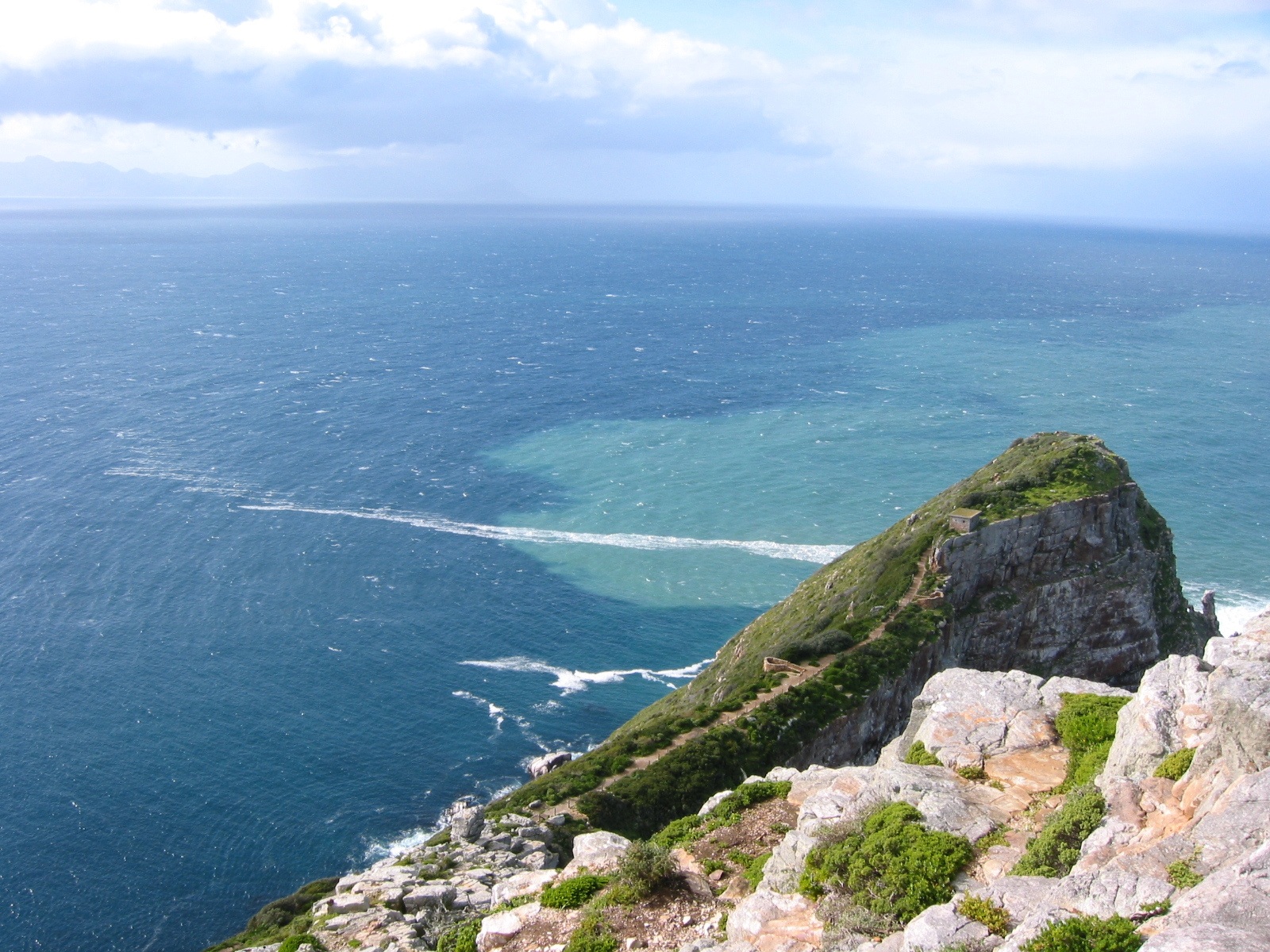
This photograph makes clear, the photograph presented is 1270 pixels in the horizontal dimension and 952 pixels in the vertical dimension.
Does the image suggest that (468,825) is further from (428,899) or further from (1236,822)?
(1236,822)

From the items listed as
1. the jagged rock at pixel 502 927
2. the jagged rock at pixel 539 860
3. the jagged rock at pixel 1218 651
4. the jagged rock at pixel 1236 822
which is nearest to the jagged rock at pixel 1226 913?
the jagged rock at pixel 1236 822

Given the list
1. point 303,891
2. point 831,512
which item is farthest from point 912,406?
point 303,891

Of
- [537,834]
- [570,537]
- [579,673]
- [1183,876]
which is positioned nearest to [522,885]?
[537,834]

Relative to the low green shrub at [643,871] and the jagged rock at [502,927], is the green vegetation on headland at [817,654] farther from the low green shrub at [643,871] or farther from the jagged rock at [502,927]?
the low green shrub at [643,871]

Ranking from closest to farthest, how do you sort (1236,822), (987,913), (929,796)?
(1236,822) < (987,913) < (929,796)

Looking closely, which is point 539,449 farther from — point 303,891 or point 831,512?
point 303,891

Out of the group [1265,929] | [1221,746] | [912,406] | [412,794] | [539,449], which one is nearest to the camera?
[1265,929]

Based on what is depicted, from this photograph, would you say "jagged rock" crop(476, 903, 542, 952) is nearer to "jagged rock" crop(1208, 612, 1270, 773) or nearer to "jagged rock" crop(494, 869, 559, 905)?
"jagged rock" crop(494, 869, 559, 905)
